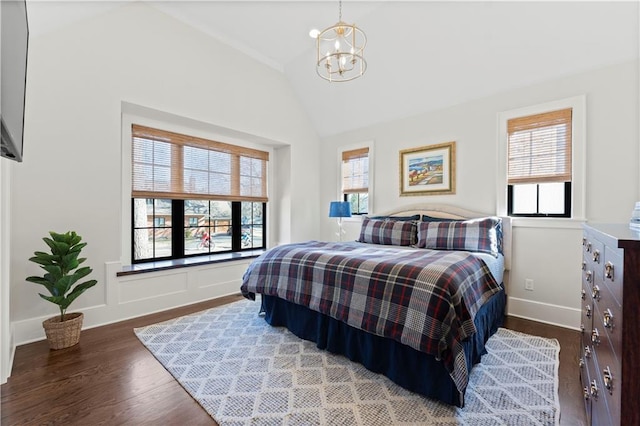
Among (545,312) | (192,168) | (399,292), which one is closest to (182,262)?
(192,168)

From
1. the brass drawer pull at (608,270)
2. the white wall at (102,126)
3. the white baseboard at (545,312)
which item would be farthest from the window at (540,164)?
the white wall at (102,126)

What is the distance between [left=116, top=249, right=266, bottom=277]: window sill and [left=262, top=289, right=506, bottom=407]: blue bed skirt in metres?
1.23

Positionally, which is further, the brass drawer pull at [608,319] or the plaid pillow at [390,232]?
the plaid pillow at [390,232]

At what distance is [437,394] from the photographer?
162 centimetres

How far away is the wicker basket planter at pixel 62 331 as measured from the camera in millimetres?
2213

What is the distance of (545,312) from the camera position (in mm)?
2830

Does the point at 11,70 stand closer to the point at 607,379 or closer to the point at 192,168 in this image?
the point at 607,379

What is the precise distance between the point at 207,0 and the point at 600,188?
4382 millimetres

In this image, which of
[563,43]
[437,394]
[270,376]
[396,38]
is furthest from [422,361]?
[396,38]

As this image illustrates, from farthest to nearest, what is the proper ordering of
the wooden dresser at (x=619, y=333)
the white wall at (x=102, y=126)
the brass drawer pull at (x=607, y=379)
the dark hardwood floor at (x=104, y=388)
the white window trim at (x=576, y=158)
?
the white window trim at (x=576, y=158) → the white wall at (x=102, y=126) → the dark hardwood floor at (x=104, y=388) → the brass drawer pull at (x=607, y=379) → the wooden dresser at (x=619, y=333)

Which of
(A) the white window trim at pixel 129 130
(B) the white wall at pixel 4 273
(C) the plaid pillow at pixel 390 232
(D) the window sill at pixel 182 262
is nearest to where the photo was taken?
(B) the white wall at pixel 4 273

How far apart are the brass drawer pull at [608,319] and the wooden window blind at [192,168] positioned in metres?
3.86

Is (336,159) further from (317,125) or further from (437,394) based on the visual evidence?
(437,394)

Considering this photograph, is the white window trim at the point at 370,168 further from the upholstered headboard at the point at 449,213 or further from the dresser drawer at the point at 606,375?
the dresser drawer at the point at 606,375
